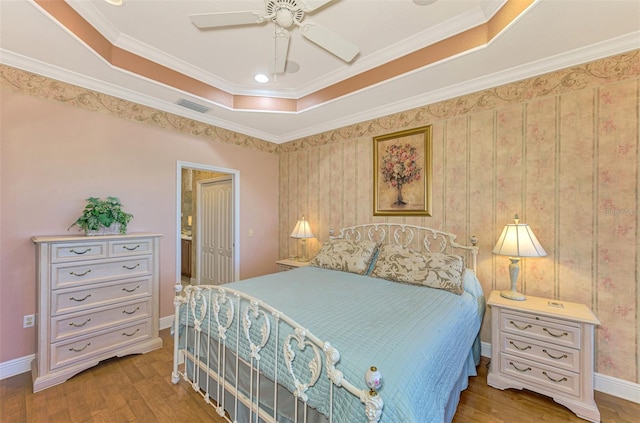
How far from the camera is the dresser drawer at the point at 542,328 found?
1.98 meters

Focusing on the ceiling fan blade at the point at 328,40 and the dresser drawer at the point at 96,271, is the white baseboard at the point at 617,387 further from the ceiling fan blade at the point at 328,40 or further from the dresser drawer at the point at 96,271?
the dresser drawer at the point at 96,271

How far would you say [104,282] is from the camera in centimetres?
253

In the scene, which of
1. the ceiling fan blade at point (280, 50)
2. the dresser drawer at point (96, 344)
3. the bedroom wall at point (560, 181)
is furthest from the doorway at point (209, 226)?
the bedroom wall at point (560, 181)

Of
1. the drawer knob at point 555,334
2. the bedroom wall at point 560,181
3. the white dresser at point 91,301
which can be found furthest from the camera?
the white dresser at point 91,301

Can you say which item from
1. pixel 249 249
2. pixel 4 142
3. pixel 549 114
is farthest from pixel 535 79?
pixel 4 142

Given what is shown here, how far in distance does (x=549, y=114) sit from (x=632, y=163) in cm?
72

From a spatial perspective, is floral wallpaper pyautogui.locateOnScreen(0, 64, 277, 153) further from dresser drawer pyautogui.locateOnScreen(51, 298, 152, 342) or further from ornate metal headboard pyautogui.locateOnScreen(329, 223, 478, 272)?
ornate metal headboard pyautogui.locateOnScreen(329, 223, 478, 272)

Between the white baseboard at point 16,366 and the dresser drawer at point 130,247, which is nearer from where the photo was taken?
the white baseboard at point 16,366

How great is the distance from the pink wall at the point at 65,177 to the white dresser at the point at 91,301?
0.23m

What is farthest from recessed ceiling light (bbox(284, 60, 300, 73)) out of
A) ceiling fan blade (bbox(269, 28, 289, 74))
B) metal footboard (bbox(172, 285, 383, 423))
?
metal footboard (bbox(172, 285, 383, 423))

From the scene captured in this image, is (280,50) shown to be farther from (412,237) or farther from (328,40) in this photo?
(412,237)

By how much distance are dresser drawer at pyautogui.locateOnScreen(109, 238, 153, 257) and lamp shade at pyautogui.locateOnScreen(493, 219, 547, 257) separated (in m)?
3.44

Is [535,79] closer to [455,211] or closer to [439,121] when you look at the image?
[439,121]

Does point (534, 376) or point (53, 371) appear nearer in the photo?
point (534, 376)
